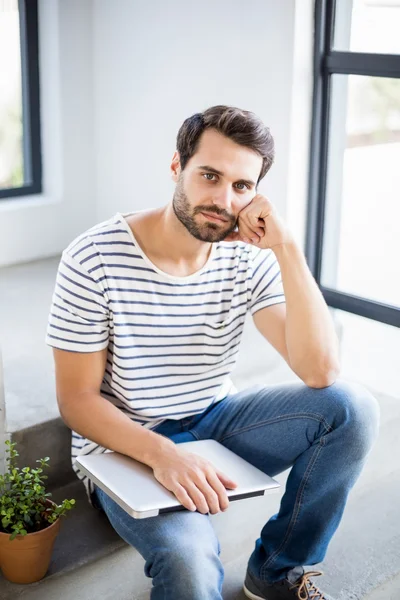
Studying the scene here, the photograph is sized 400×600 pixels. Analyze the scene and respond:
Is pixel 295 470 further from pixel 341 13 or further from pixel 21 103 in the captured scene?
pixel 21 103

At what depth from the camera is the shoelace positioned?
1928 millimetres

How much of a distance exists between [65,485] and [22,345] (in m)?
0.57

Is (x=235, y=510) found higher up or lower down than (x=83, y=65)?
lower down

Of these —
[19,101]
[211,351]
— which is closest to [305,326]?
[211,351]

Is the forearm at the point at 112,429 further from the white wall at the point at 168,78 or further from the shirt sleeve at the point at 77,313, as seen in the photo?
the white wall at the point at 168,78

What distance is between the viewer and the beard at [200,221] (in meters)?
1.94

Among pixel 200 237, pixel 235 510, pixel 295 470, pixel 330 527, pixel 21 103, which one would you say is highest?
pixel 21 103

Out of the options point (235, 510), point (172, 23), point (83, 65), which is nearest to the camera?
point (235, 510)

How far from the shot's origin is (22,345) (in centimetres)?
279

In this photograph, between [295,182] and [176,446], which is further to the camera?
[295,182]

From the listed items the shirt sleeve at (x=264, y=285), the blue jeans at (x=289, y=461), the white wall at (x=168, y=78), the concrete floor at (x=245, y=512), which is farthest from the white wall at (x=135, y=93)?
the blue jeans at (x=289, y=461)

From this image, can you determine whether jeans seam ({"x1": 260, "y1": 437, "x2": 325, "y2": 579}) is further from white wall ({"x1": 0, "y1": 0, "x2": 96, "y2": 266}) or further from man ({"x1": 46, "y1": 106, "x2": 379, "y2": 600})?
white wall ({"x1": 0, "y1": 0, "x2": 96, "y2": 266})

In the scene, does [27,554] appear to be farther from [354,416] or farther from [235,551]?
[354,416]

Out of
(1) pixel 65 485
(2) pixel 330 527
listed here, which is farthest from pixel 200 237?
(1) pixel 65 485
